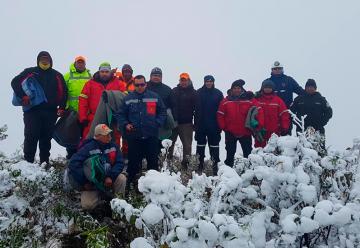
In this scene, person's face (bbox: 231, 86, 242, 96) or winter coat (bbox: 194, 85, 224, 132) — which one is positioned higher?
person's face (bbox: 231, 86, 242, 96)

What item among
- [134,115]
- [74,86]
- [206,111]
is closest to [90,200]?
[134,115]

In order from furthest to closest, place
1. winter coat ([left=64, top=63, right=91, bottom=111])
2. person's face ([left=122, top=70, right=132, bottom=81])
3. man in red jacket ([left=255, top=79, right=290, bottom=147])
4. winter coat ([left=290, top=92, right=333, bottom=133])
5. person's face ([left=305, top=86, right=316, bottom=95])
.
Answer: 1. person's face ([left=122, top=70, right=132, bottom=81])
2. person's face ([left=305, top=86, right=316, bottom=95])
3. winter coat ([left=290, top=92, right=333, bottom=133])
4. man in red jacket ([left=255, top=79, right=290, bottom=147])
5. winter coat ([left=64, top=63, right=91, bottom=111])

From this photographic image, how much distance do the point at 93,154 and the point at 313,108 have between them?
5334 millimetres

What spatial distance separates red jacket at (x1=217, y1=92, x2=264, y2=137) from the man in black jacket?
0.73 metres

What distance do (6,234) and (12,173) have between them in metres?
2.08

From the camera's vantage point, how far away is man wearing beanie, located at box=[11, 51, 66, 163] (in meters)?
8.29

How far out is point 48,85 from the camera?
8531 mm

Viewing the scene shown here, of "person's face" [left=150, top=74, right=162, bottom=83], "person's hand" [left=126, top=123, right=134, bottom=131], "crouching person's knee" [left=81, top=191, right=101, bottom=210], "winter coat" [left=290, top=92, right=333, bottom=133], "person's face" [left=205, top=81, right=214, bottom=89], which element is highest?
"person's face" [left=150, top=74, right=162, bottom=83]

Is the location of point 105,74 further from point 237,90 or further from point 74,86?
point 237,90

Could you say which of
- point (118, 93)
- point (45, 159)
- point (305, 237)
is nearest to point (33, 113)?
point (45, 159)

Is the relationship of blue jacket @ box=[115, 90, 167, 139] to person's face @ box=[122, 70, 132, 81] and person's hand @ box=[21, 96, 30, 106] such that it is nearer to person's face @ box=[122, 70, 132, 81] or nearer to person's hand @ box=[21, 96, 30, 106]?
person's hand @ box=[21, 96, 30, 106]

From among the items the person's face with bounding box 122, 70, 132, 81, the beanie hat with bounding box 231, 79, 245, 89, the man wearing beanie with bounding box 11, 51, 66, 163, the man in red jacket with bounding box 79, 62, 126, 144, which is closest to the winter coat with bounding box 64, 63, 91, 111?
the man wearing beanie with bounding box 11, 51, 66, 163

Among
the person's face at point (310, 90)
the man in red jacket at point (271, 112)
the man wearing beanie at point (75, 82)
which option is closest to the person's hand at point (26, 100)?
the man wearing beanie at point (75, 82)

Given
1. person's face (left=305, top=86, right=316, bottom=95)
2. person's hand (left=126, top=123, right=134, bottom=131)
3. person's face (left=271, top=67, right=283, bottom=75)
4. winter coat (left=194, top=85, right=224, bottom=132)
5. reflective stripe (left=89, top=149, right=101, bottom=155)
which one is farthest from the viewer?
person's face (left=271, top=67, right=283, bottom=75)
